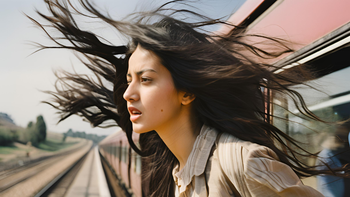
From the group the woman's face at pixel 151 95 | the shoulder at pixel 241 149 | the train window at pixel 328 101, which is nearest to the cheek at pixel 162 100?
the woman's face at pixel 151 95

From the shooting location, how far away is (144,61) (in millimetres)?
1479

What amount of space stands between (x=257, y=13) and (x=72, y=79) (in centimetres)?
172

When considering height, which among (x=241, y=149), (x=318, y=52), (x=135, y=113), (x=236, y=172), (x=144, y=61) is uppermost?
(x=318, y=52)

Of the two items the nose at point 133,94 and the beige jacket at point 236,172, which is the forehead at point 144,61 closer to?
the nose at point 133,94

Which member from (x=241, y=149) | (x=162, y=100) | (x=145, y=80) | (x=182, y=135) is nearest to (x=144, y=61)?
(x=145, y=80)

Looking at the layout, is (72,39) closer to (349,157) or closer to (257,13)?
(257,13)

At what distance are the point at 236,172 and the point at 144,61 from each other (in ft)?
2.62

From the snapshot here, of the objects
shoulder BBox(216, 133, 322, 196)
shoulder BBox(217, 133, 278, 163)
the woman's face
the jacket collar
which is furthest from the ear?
shoulder BBox(216, 133, 322, 196)

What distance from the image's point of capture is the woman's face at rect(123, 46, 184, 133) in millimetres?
1406

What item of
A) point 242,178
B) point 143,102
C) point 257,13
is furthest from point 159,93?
point 257,13

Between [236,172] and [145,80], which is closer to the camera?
[236,172]

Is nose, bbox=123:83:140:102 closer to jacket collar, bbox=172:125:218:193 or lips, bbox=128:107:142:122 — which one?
lips, bbox=128:107:142:122

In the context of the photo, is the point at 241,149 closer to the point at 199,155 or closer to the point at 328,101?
the point at 199,155

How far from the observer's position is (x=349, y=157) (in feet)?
4.29
